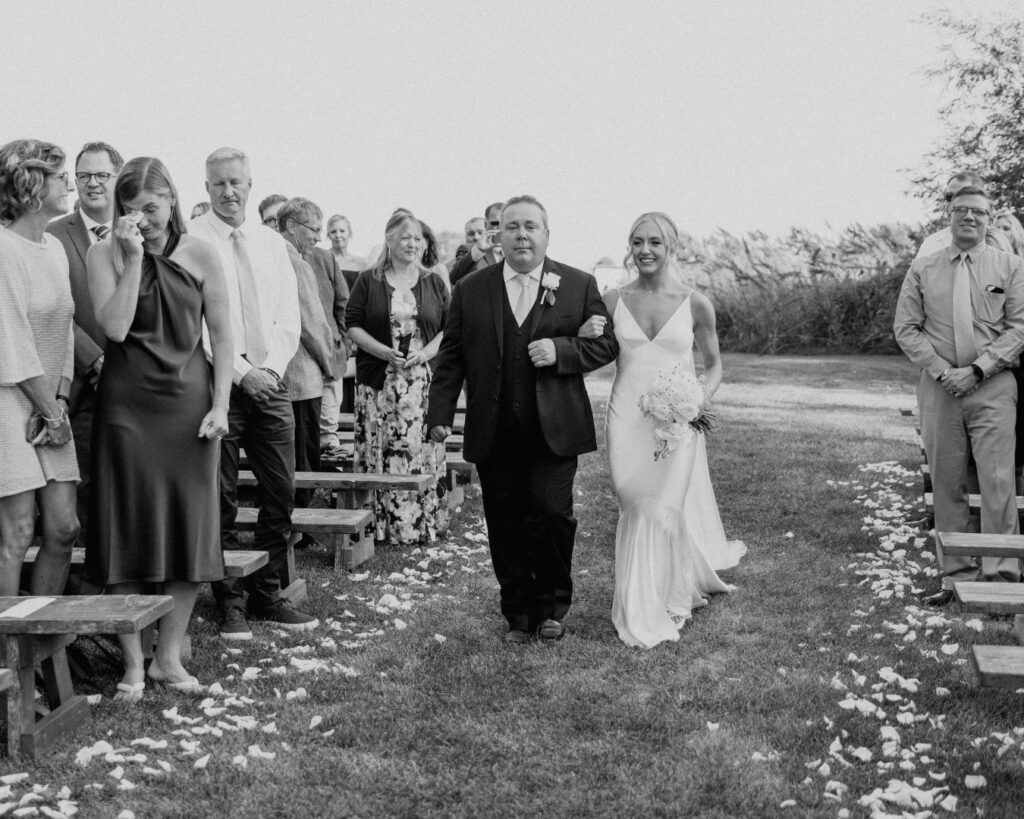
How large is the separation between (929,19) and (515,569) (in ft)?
68.8

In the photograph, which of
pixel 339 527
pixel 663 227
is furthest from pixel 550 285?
pixel 339 527

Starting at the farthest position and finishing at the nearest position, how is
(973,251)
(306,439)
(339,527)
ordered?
(306,439)
(339,527)
(973,251)

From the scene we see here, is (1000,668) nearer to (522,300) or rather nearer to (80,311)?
(522,300)

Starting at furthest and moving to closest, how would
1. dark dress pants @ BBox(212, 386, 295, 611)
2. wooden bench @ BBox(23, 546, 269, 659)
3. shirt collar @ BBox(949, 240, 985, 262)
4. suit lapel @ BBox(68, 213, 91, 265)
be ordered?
shirt collar @ BBox(949, 240, 985, 262)
dark dress pants @ BBox(212, 386, 295, 611)
suit lapel @ BBox(68, 213, 91, 265)
wooden bench @ BBox(23, 546, 269, 659)

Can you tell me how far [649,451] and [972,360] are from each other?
2.19 metres

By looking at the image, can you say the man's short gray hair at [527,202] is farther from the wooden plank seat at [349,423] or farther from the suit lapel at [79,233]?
the wooden plank seat at [349,423]

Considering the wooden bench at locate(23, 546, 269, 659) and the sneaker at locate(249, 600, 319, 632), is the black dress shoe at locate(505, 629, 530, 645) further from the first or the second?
the wooden bench at locate(23, 546, 269, 659)

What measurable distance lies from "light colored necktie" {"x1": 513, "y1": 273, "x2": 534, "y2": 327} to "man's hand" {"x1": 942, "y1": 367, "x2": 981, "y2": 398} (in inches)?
107

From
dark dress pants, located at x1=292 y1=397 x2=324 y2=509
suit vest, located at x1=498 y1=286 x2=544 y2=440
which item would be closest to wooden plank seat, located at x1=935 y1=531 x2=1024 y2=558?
suit vest, located at x1=498 y1=286 x2=544 y2=440

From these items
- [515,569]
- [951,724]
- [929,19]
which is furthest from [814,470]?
[929,19]

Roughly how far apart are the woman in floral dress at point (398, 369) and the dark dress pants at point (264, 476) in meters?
2.01

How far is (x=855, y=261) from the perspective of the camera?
91.5 ft

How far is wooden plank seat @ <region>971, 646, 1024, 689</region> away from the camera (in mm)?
4027

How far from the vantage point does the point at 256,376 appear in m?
5.97
